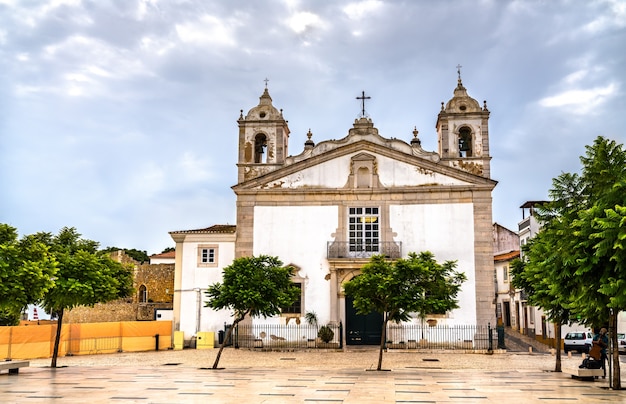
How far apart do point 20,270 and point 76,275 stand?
4734 mm

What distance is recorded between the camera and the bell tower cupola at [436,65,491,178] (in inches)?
1110

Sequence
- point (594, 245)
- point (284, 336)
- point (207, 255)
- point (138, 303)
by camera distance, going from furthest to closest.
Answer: point (138, 303), point (207, 255), point (284, 336), point (594, 245)

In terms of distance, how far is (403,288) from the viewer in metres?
18.2

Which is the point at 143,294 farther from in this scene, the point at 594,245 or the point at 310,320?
the point at 594,245

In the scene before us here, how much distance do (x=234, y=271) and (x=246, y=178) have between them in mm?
10482

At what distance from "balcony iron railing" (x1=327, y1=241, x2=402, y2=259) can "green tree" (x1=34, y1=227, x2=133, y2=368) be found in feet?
31.8

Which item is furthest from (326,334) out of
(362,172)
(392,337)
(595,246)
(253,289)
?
(595,246)

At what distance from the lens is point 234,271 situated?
19.3 meters

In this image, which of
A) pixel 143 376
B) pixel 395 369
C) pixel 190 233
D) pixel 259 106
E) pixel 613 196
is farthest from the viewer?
pixel 259 106

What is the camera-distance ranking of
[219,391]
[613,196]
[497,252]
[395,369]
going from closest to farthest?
[613,196] < [219,391] < [395,369] < [497,252]

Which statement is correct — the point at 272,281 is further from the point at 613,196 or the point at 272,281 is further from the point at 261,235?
the point at 613,196

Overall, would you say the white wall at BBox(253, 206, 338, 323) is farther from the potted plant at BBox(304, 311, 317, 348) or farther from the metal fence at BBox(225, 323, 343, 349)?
the metal fence at BBox(225, 323, 343, 349)

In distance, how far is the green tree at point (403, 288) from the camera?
18.0m

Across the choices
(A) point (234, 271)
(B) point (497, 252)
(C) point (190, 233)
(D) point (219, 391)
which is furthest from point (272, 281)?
(B) point (497, 252)
